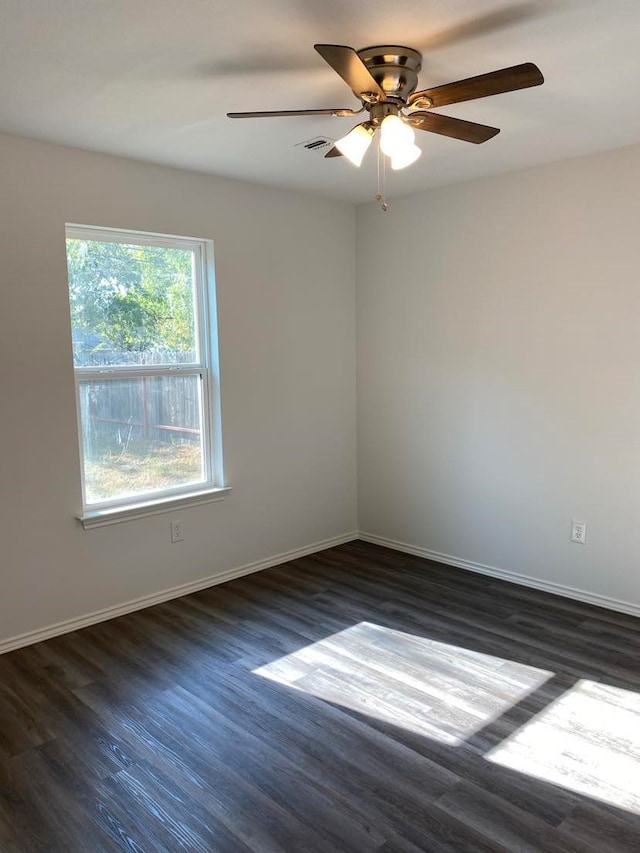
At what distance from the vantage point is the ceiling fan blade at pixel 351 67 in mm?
1676

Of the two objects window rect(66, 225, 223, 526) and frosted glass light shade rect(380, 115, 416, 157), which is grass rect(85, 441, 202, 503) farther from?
frosted glass light shade rect(380, 115, 416, 157)

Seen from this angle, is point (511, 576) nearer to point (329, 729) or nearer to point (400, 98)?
point (329, 729)

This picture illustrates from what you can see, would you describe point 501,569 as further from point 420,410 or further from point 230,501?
point 230,501

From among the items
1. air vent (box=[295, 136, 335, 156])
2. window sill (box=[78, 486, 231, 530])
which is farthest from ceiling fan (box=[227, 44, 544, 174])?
window sill (box=[78, 486, 231, 530])

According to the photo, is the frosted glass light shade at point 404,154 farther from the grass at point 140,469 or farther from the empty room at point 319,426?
the grass at point 140,469

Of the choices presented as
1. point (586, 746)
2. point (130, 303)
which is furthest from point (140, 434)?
point (586, 746)

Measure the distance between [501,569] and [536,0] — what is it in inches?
119

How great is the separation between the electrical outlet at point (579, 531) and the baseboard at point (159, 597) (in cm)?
168

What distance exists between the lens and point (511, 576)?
3.82 metres

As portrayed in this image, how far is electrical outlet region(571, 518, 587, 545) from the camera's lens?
137 inches

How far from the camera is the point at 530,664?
2.82m

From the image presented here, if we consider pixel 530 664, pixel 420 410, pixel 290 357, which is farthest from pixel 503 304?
pixel 530 664

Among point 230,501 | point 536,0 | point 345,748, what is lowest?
point 345,748

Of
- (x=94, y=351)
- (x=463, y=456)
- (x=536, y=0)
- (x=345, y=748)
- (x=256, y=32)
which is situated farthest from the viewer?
(x=463, y=456)
